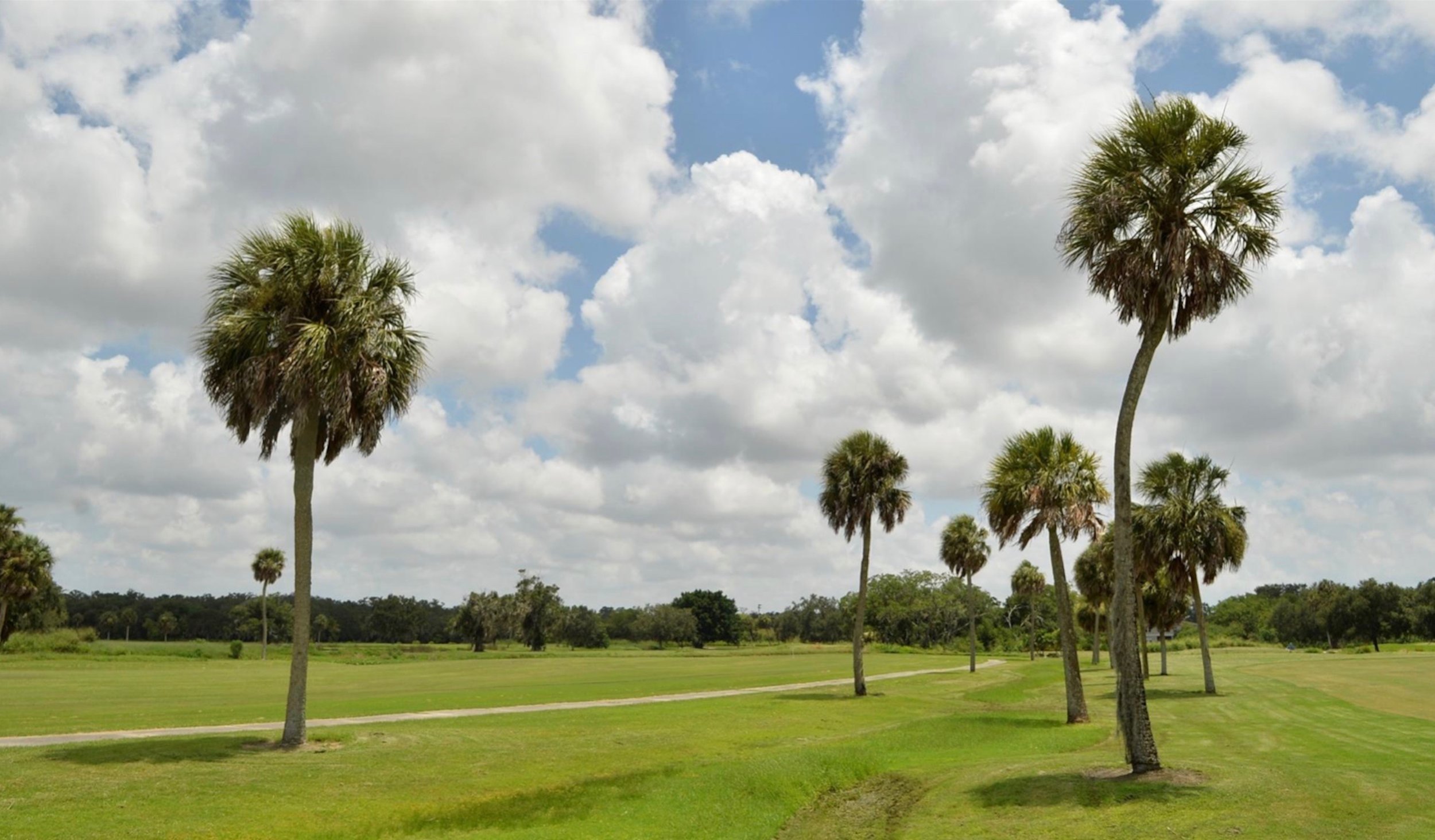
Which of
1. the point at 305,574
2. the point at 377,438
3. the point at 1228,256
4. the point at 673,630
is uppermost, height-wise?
the point at 1228,256

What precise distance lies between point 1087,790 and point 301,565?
1969 cm

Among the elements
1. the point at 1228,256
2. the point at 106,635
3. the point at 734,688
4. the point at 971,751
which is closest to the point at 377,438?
the point at 971,751

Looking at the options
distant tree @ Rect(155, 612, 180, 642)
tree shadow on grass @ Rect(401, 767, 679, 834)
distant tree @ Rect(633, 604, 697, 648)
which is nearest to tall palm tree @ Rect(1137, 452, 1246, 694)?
tree shadow on grass @ Rect(401, 767, 679, 834)

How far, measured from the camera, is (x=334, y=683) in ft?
193

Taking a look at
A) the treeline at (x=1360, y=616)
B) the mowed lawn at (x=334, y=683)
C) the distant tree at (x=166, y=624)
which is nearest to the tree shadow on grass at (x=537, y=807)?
the mowed lawn at (x=334, y=683)

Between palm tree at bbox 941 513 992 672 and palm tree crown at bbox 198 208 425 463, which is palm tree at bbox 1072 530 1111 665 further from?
palm tree crown at bbox 198 208 425 463

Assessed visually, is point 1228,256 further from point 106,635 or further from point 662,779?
point 106,635

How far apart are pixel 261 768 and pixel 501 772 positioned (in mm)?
5347

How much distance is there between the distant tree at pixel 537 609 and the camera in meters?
157

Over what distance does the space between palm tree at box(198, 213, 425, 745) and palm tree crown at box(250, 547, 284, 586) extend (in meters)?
93.4

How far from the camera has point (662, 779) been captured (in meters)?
22.0

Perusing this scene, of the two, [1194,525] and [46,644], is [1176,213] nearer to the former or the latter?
[1194,525]

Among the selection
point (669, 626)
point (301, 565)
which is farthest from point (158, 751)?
point (669, 626)

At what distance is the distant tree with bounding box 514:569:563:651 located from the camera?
156750 mm
